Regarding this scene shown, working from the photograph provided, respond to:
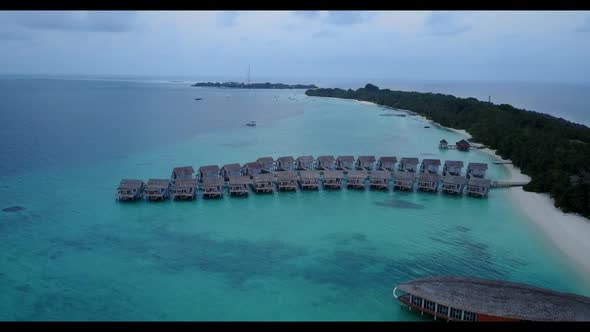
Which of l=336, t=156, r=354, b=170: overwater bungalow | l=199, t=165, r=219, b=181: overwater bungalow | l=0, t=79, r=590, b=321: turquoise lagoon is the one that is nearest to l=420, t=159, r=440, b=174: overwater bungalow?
l=0, t=79, r=590, b=321: turquoise lagoon

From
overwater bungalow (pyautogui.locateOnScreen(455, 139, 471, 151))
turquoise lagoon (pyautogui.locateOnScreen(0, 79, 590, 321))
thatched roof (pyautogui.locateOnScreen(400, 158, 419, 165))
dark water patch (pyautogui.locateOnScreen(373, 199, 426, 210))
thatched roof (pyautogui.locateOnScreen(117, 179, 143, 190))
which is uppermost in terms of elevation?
overwater bungalow (pyautogui.locateOnScreen(455, 139, 471, 151))

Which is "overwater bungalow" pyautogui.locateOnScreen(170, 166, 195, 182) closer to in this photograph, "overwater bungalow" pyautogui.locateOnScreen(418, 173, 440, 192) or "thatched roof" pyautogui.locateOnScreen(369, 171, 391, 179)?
"thatched roof" pyautogui.locateOnScreen(369, 171, 391, 179)

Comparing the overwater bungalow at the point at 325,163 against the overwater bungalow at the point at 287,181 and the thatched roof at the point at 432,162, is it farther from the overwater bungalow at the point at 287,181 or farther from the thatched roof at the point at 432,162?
the thatched roof at the point at 432,162

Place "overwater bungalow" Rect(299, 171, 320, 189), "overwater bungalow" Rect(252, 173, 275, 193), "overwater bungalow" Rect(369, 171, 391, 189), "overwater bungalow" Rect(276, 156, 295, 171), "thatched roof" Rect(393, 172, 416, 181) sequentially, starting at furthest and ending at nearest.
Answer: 1. "overwater bungalow" Rect(276, 156, 295, 171)
2. "overwater bungalow" Rect(369, 171, 391, 189)
3. "overwater bungalow" Rect(299, 171, 320, 189)
4. "thatched roof" Rect(393, 172, 416, 181)
5. "overwater bungalow" Rect(252, 173, 275, 193)

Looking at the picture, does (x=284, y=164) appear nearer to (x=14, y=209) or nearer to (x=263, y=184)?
(x=263, y=184)

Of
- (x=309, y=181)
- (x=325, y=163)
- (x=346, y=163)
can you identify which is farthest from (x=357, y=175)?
(x=325, y=163)

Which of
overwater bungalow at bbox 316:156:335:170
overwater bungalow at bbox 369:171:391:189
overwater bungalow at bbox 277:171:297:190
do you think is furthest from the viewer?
overwater bungalow at bbox 316:156:335:170
